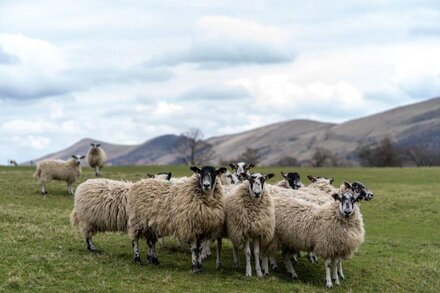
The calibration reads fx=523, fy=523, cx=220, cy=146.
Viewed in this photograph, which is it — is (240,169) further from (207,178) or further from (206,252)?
(207,178)

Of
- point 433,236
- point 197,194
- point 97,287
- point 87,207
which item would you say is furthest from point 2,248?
point 433,236

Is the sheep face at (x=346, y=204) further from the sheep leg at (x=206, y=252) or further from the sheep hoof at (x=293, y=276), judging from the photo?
the sheep leg at (x=206, y=252)

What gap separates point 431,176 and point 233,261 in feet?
129

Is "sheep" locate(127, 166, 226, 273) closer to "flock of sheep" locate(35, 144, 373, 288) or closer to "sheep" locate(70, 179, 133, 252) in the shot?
"flock of sheep" locate(35, 144, 373, 288)

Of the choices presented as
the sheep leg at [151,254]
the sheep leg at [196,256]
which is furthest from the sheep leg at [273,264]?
the sheep leg at [151,254]

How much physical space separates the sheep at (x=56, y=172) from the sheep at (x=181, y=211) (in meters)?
17.5

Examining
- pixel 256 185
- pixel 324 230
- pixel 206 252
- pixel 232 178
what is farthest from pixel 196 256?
pixel 232 178

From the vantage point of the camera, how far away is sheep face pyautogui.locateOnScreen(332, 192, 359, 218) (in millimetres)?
15336

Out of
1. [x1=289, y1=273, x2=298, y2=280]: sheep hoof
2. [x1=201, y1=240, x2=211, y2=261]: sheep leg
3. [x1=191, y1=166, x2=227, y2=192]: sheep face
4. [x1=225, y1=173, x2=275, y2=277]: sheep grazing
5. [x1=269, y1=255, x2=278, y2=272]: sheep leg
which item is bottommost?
[x1=289, y1=273, x2=298, y2=280]: sheep hoof

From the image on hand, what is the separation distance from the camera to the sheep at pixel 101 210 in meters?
16.8

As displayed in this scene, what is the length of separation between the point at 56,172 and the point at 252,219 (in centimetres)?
2016

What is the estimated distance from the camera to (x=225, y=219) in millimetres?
15945

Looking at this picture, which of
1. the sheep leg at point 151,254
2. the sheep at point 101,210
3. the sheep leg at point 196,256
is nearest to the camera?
the sheep leg at point 196,256

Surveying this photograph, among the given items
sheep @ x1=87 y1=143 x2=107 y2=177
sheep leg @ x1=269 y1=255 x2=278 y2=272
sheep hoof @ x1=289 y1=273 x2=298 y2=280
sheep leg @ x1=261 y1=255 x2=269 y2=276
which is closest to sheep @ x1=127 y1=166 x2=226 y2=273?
sheep leg @ x1=261 y1=255 x2=269 y2=276
